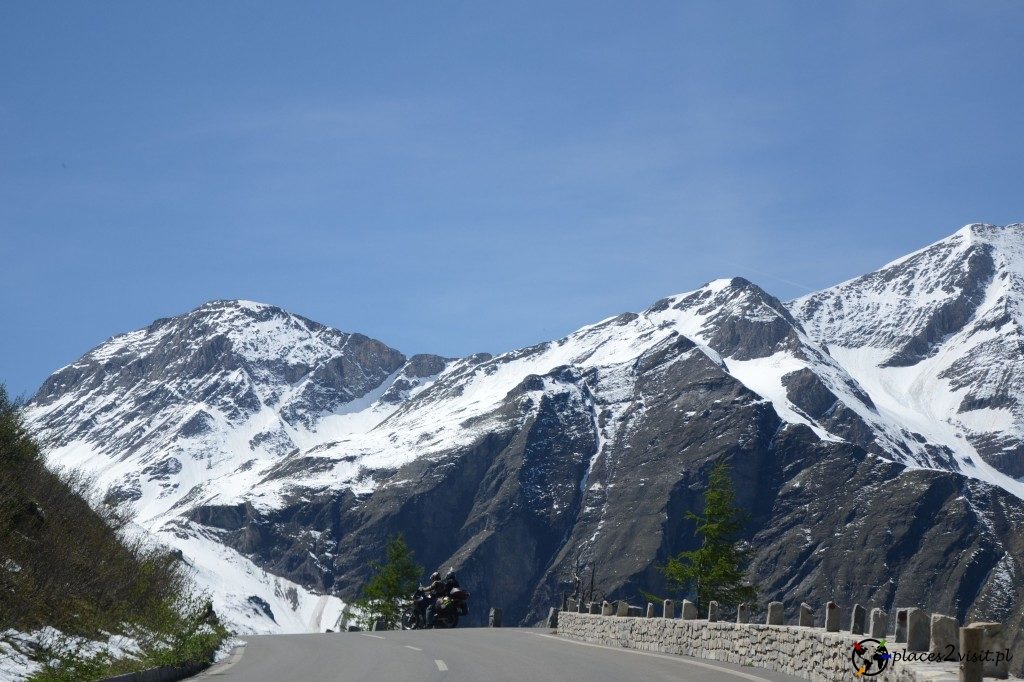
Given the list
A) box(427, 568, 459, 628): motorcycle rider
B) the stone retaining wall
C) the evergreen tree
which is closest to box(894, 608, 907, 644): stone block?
the stone retaining wall

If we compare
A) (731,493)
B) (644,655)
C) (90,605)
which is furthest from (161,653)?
(731,493)

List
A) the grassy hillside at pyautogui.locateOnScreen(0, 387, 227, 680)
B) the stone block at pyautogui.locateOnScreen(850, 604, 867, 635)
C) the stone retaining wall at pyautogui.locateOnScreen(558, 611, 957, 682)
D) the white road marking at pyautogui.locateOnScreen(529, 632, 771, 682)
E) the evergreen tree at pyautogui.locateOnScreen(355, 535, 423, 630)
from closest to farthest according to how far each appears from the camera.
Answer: the stone retaining wall at pyautogui.locateOnScreen(558, 611, 957, 682)
the stone block at pyautogui.locateOnScreen(850, 604, 867, 635)
the grassy hillside at pyautogui.locateOnScreen(0, 387, 227, 680)
the white road marking at pyautogui.locateOnScreen(529, 632, 771, 682)
the evergreen tree at pyautogui.locateOnScreen(355, 535, 423, 630)

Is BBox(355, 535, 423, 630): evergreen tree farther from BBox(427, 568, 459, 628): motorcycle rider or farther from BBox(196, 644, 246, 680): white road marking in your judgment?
BBox(196, 644, 246, 680): white road marking

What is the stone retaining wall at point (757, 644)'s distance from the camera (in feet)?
62.8

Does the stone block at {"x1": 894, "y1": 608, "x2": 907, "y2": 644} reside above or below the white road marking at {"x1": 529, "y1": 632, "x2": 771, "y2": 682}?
above

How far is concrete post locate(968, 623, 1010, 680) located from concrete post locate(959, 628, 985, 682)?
0.45 feet

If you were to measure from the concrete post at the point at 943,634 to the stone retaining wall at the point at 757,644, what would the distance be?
37cm

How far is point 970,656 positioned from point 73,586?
726 inches

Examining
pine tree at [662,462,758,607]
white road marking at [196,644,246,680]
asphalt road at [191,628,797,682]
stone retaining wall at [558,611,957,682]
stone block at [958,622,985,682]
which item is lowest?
white road marking at [196,644,246,680]

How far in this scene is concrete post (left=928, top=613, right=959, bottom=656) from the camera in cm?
1764

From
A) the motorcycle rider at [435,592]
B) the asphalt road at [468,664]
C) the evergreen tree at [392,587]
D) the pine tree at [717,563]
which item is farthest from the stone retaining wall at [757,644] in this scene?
the evergreen tree at [392,587]

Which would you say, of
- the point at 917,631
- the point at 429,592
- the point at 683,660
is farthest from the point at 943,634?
the point at 429,592

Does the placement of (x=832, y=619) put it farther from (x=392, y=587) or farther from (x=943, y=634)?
(x=392, y=587)

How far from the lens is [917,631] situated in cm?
1877
